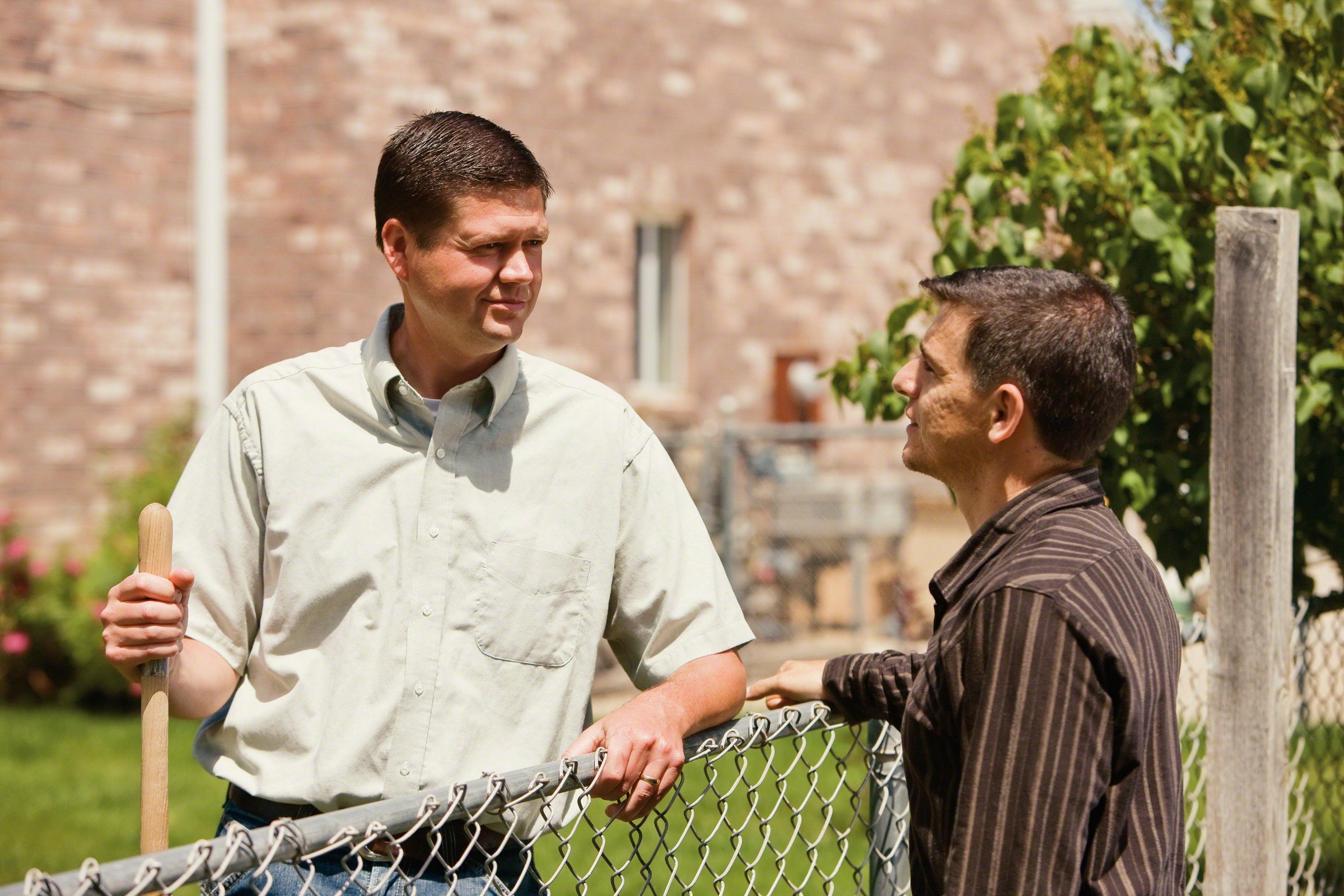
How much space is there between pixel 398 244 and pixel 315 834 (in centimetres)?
99

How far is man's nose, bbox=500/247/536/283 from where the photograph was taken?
2.28m

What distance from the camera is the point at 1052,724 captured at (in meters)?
1.76

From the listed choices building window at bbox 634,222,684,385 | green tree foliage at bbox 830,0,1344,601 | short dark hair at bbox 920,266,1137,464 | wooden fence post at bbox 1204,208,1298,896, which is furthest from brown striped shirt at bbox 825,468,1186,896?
building window at bbox 634,222,684,385

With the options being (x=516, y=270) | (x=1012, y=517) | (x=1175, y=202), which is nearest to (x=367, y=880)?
(x=516, y=270)

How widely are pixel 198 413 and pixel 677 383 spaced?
3.80 metres

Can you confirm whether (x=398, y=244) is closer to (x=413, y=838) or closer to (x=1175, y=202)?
(x=413, y=838)

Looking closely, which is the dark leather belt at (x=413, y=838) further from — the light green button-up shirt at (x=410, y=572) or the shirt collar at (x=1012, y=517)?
the shirt collar at (x=1012, y=517)

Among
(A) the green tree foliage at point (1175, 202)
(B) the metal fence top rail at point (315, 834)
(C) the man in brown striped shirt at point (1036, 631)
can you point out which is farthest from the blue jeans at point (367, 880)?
(A) the green tree foliage at point (1175, 202)

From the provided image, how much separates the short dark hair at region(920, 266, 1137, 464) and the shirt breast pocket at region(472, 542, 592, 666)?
2.34 feet

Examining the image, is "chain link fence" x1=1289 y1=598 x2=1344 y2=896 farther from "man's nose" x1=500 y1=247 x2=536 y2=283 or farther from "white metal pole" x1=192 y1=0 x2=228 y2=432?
"white metal pole" x1=192 y1=0 x2=228 y2=432

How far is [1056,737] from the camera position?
1760mm

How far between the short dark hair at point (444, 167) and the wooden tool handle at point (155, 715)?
61 centimetres

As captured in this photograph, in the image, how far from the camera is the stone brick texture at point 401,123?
8859 mm

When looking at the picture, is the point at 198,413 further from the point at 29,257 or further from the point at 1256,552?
the point at 1256,552
